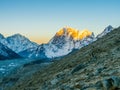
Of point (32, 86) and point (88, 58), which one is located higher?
point (88, 58)

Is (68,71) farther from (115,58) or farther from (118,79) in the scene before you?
(118,79)

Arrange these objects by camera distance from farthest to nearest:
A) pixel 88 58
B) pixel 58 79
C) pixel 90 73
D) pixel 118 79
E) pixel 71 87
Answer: pixel 88 58, pixel 58 79, pixel 90 73, pixel 71 87, pixel 118 79

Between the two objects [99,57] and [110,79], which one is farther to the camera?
[99,57]

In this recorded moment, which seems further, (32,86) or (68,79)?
(32,86)

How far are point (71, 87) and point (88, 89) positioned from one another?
1.81m

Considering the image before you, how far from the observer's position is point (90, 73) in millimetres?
18578

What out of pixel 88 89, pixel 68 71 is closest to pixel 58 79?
pixel 68 71

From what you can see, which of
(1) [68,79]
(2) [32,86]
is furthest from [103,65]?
(2) [32,86]

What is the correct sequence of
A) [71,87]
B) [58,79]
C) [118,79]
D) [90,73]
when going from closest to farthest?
[118,79]
[71,87]
[90,73]
[58,79]

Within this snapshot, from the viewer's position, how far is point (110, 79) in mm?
15219

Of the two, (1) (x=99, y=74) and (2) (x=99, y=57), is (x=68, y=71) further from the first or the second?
(1) (x=99, y=74)

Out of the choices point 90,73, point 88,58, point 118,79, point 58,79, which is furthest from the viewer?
point 88,58

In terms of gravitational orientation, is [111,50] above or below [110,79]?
above

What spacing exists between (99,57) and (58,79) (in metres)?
2.85
